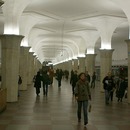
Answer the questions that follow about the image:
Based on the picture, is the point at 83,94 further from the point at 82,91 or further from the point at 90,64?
the point at 90,64

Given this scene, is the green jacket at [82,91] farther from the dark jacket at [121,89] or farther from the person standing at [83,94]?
the dark jacket at [121,89]

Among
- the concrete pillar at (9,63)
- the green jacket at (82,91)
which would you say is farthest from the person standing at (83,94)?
the concrete pillar at (9,63)

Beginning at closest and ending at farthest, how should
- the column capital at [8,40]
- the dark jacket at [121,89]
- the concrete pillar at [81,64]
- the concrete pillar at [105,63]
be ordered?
the column capital at [8,40] → the dark jacket at [121,89] → the concrete pillar at [105,63] → the concrete pillar at [81,64]

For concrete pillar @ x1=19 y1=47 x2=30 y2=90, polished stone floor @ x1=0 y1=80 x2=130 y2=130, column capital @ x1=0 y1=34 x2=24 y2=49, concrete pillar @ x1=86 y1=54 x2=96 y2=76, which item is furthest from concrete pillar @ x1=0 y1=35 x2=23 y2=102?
concrete pillar @ x1=86 y1=54 x2=96 y2=76

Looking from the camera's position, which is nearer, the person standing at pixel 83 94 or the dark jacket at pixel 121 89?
the person standing at pixel 83 94

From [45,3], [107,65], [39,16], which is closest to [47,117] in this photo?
[45,3]

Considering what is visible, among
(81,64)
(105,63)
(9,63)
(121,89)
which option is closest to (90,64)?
(81,64)

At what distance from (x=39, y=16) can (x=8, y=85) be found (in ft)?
24.3

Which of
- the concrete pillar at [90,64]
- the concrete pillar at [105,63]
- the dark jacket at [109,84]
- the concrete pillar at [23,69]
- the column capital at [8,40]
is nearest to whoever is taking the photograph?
the dark jacket at [109,84]

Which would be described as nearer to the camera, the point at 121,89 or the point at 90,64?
the point at 121,89

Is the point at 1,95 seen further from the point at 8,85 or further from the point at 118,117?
the point at 118,117

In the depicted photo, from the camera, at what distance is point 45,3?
16750mm

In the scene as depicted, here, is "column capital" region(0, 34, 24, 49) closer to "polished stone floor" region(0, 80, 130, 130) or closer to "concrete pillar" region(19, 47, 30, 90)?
"polished stone floor" region(0, 80, 130, 130)

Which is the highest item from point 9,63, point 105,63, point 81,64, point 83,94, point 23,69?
point 81,64
